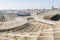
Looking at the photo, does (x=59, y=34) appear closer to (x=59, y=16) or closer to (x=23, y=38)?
(x=23, y=38)

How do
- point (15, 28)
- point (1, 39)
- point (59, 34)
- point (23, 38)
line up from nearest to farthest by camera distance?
point (1, 39)
point (23, 38)
point (59, 34)
point (15, 28)

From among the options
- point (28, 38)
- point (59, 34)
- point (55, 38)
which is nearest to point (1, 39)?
point (28, 38)

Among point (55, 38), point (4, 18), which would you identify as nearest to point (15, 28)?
point (55, 38)

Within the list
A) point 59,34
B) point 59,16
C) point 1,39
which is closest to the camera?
point 1,39

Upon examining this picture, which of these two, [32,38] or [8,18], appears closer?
[32,38]

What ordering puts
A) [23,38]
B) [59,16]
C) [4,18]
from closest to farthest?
1. [23,38]
2. [4,18]
3. [59,16]

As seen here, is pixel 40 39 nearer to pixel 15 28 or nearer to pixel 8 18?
pixel 15 28

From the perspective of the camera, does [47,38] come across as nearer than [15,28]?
Yes

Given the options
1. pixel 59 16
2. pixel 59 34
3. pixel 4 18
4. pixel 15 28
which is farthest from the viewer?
pixel 59 16
